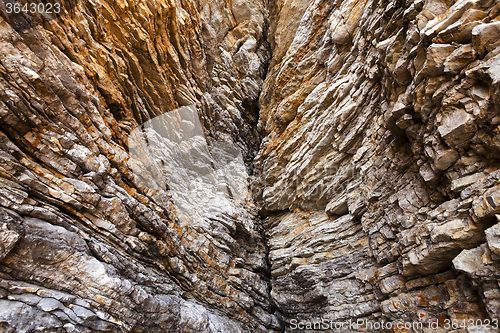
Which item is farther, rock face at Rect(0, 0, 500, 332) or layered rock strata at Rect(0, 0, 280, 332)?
layered rock strata at Rect(0, 0, 280, 332)

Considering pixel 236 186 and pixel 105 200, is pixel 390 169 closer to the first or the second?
pixel 236 186

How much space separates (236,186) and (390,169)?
11300 millimetres

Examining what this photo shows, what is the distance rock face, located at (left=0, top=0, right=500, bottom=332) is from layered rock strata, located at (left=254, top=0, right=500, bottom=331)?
6 cm

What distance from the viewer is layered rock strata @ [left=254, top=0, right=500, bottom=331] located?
5.33 metres

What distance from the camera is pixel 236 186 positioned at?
56.4 ft

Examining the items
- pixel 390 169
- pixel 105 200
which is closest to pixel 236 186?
pixel 105 200

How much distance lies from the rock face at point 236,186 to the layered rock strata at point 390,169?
0.20 feet

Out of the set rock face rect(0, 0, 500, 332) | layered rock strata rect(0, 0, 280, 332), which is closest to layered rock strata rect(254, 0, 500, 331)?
rock face rect(0, 0, 500, 332)

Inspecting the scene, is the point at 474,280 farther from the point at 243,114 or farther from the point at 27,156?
the point at 243,114

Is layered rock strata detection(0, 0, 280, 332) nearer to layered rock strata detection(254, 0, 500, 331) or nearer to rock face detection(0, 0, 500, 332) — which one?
rock face detection(0, 0, 500, 332)

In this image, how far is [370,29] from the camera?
9.93 metres

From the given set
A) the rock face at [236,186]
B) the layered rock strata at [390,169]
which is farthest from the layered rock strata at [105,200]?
the layered rock strata at [390,169]

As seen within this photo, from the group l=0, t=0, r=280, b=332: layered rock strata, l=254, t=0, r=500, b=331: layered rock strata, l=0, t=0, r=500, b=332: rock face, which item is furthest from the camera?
l=0, t=0, r=280, b=332: layered rock strata

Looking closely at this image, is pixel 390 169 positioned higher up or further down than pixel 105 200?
higher up
